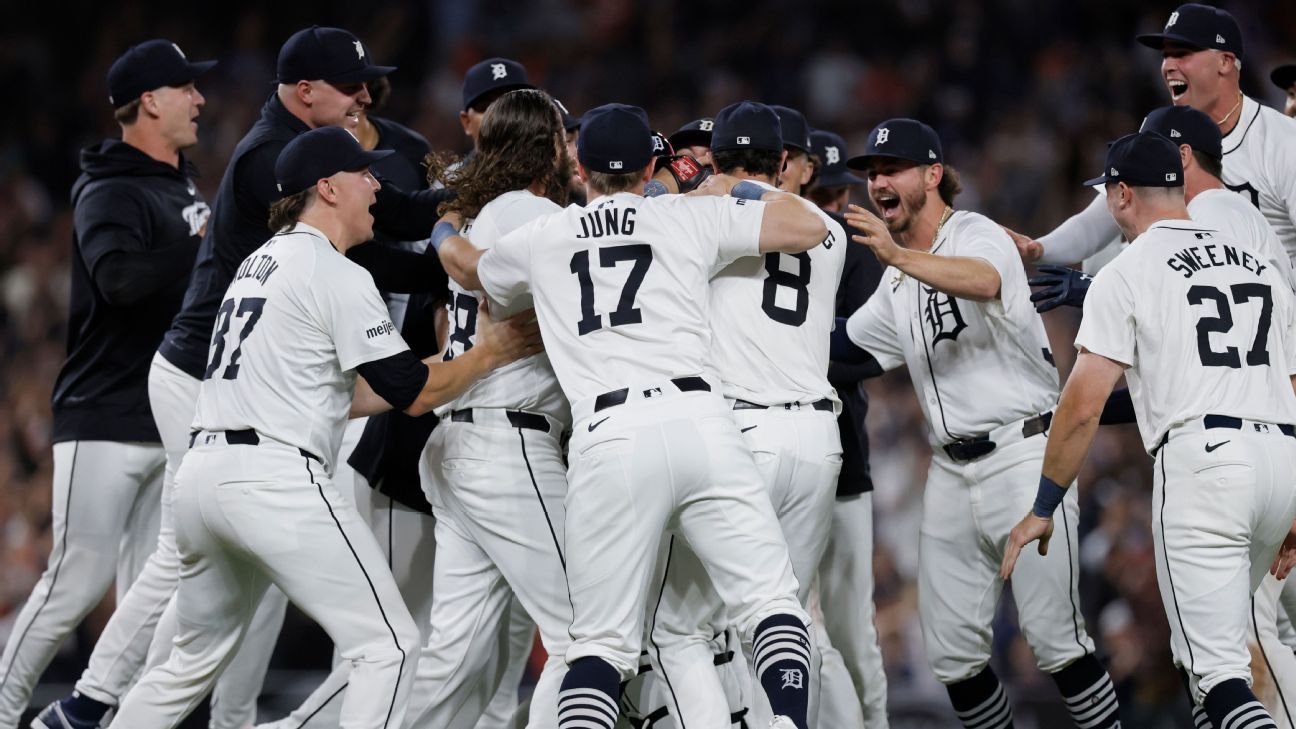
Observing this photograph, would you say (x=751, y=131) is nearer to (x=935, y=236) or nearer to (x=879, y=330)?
(x=935, y=236)

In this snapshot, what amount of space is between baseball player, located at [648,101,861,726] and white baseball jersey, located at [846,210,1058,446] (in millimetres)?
587

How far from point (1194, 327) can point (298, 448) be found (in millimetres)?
2905

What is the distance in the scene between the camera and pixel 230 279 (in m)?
5.63

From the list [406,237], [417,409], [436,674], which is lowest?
[436,674]

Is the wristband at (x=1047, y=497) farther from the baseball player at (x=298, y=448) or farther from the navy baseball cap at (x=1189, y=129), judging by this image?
the baseball player at (x=298, y=448)

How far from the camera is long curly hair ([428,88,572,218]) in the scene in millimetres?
5062

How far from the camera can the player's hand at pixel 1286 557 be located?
5.15 m

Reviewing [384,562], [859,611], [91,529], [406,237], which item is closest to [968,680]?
[859,611]

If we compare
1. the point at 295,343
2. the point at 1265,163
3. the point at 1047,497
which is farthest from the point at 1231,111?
the point at 295,343

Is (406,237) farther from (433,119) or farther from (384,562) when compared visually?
(433,119)

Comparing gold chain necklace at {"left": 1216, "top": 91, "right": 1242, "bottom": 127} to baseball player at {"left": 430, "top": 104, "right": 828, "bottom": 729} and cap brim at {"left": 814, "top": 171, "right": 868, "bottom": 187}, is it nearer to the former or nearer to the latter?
cap brim at {"left": 814, "top": 171, "right": 868, "bottom": 187}

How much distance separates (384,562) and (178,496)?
696 millimetres

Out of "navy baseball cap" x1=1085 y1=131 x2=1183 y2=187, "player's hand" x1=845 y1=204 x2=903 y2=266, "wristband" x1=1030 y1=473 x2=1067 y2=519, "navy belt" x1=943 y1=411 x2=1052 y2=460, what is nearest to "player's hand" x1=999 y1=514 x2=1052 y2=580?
"wristband" x1=1030 y1=473 x2=1067 y2=519

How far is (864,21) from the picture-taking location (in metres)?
12.9
